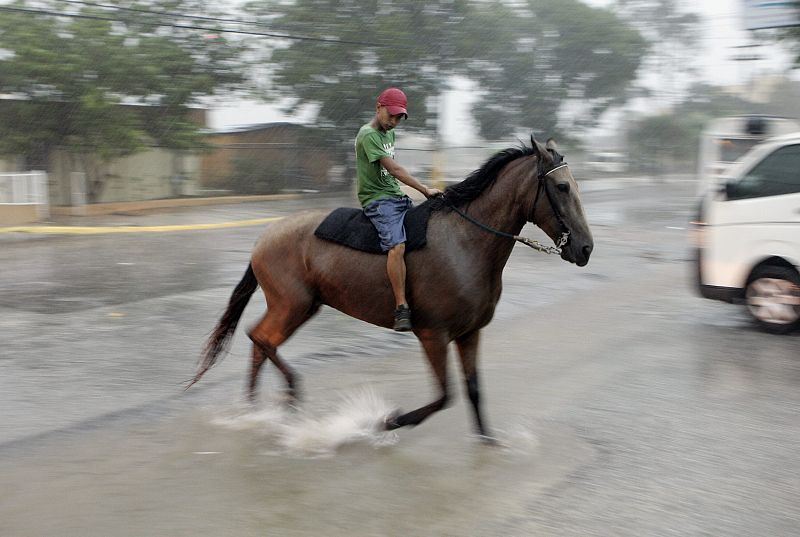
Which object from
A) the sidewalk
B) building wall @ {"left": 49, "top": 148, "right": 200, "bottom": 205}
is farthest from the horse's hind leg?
building wall @ {"left": 49, "top": 148, "right": 200, "bottom": 205}

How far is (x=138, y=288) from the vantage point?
1113 centimetres

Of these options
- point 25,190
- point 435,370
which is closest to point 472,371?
point 435,370

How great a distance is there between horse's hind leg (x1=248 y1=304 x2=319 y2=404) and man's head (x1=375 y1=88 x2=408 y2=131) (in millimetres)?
1378

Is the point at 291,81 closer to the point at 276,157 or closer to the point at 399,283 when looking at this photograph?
the point at 276,157

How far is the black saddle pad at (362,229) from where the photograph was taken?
546 cm

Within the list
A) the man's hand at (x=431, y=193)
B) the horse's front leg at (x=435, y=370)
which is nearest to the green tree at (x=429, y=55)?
the man's hand at (x=431, y=193)

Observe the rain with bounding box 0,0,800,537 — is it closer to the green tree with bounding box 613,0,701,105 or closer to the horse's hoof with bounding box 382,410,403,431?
the horse's hoof with bounding box 382,410,403,431

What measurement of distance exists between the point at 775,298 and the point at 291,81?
20.6 m

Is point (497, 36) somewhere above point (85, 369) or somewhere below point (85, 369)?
above

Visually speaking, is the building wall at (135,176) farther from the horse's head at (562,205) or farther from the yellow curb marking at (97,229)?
the horse's head at (562,205)

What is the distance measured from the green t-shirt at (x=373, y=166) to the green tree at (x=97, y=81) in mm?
15227

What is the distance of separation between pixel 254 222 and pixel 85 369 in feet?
44.3

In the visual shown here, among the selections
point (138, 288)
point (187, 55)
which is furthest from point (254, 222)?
point (138, 288)

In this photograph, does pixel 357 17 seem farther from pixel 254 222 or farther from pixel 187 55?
pixel 254 222
